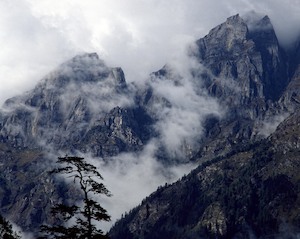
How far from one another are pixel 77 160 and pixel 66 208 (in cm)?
703

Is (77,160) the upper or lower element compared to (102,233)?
upper

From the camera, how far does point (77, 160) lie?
75188 millimetres

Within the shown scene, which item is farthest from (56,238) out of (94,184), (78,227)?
(94,184)

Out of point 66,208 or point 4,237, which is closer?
point 66,208

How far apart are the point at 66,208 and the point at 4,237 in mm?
12856

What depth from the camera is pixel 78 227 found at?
78188mm

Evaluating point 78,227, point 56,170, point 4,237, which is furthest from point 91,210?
point 4,237

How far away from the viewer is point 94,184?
251 ft

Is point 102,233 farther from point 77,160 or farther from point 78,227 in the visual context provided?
point 77,160

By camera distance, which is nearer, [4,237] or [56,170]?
[56,170]

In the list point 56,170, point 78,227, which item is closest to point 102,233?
point 78,227

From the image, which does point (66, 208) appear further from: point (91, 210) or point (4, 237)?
point (4, 237)

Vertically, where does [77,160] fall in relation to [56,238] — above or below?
above

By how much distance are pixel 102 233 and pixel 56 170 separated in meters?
11.1
